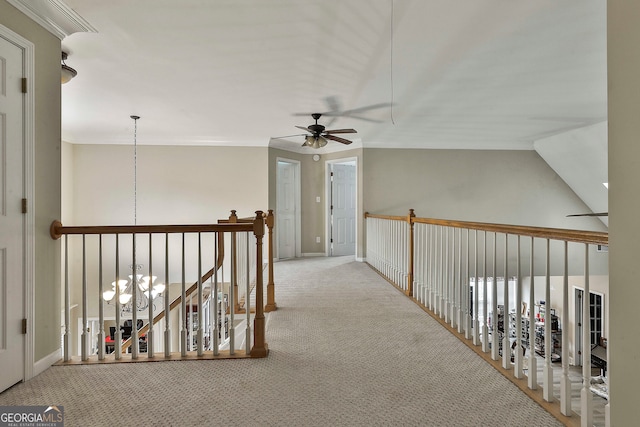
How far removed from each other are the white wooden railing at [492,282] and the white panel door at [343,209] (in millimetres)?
1126

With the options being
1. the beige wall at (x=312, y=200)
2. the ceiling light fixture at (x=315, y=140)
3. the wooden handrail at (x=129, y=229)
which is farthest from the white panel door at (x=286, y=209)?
the wooden handrail at (x=129, y=229)

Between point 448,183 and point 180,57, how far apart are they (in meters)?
5.56

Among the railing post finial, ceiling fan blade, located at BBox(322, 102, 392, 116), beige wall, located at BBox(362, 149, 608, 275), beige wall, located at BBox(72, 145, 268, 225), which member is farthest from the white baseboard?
beige wall, located at BBox(362, 149, 608, 275)

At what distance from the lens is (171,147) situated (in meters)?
6.48

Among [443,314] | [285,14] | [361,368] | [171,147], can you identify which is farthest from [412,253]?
[171,147]

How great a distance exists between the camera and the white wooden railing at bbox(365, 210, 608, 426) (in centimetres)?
165

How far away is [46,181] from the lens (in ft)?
7.16

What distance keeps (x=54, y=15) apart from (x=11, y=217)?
1297 mm

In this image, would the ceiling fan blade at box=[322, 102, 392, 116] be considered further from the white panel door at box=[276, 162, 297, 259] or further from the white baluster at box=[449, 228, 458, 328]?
the white panel door at box=[276, 162, 297, 259]

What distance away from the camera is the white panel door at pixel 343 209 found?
24.7ft

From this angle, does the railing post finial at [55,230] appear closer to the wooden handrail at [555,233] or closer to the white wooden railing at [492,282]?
the white wooden railing at [492,282]

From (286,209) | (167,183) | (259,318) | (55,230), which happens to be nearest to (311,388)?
(259,318)

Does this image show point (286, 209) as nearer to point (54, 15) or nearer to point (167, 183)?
point (167, 183)

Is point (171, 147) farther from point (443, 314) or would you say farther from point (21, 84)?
point (443, 314)
